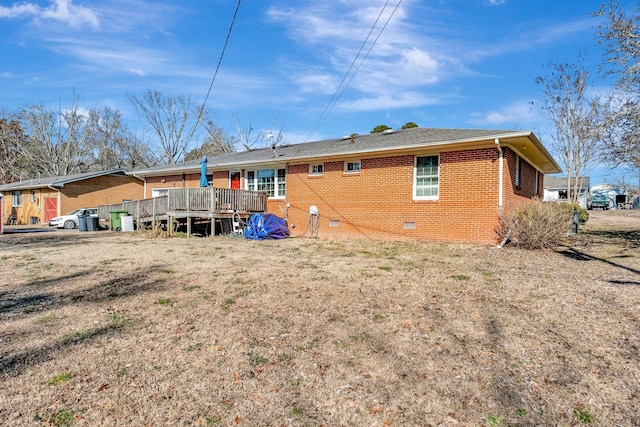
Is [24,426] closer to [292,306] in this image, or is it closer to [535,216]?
[292,306]

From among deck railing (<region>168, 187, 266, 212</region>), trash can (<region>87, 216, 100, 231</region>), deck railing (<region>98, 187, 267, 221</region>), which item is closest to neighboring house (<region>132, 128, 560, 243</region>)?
deck railing (<region>98, 187, 267, 221</region>)

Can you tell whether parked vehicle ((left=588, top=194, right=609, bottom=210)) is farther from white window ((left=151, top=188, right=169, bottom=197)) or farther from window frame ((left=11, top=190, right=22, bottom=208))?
window frame ((left=11, top=190, right=22, bottom=208))

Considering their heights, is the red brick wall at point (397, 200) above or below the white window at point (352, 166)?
below

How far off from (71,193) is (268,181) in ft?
61.0

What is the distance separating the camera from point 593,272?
7.11 meters

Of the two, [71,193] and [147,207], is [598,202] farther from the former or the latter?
[71,193]

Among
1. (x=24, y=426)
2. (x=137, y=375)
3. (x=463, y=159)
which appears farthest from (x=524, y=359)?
(x=463, y=159)

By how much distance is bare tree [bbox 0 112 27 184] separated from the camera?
43312 millimetres

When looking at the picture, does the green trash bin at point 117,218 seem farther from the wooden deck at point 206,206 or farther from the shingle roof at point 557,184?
the shingle roof at point 557,184

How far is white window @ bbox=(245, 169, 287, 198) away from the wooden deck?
598 millimetres

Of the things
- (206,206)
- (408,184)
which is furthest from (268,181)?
(408,184)

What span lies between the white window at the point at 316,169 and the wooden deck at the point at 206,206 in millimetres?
2560

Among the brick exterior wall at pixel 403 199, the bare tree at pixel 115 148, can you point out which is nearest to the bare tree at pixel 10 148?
the bare tree at pixel 115 148

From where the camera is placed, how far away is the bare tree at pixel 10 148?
43.3m
